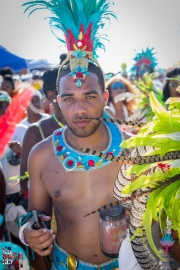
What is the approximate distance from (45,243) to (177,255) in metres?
0.82

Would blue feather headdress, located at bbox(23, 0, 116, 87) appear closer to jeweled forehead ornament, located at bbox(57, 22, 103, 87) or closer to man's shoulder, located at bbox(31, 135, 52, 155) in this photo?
jeweled forehead ornament, located at bbox(57, 22, 103, 87)

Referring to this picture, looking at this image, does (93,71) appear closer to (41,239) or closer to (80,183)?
(80,183)

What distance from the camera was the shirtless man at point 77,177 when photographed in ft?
9.19

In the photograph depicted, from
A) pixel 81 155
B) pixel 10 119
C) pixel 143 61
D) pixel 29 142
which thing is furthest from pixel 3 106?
pixel 143 61

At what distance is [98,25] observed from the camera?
9.81 feet

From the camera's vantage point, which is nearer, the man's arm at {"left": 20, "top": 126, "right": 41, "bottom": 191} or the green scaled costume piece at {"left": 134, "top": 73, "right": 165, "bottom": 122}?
the man's arm at {"left": 20, "top": 126, "right": 41, "bottom": 191}

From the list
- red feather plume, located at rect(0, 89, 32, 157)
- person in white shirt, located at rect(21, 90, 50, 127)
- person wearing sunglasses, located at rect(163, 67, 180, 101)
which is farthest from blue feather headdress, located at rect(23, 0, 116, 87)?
person in white shirt, located at rect(21, 90, 50, 127)

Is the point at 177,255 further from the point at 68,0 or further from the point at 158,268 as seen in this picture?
the point at 68,0

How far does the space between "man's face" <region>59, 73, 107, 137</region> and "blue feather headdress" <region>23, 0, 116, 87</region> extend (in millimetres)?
55

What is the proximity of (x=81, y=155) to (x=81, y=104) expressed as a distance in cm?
44

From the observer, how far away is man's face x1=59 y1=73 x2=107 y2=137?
108 inches

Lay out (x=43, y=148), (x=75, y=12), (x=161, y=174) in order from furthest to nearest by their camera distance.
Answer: (x=43, y=148) < (x=75, y=12) < (x=161, y=174)

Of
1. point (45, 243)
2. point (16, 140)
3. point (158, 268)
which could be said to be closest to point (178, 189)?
point (158, 268)

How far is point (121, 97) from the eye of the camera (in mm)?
7629
